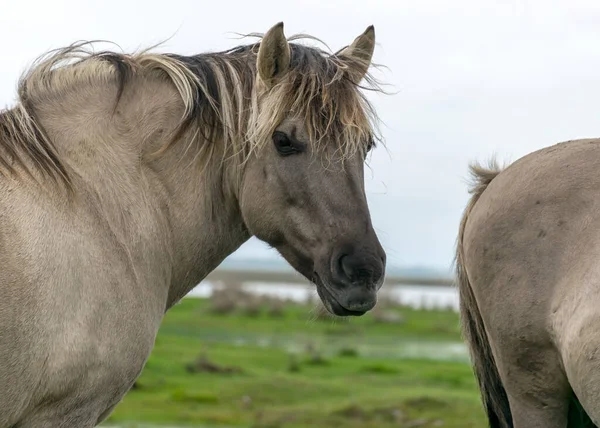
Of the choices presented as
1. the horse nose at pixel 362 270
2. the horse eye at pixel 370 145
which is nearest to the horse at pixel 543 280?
the horse eye at pixel 370 145

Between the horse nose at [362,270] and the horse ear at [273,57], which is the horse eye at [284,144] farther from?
the horse nose at [362,270]

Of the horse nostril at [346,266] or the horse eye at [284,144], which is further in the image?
the horse eye at [284,144]

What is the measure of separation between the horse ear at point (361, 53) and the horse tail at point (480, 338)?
102 cm

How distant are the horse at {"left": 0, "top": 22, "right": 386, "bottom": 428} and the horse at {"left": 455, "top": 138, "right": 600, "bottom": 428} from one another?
873 millimetres

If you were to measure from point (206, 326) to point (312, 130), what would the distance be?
25359mm

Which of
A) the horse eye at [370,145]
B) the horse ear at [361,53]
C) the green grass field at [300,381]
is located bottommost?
the green grass field at [300,381]

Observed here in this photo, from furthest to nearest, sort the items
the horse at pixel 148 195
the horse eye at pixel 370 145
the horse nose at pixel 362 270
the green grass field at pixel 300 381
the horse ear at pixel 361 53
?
the green grass field at pixel 300 381
the horse ear at pixel 361 53
the horse eye at pixel 370 145
the horse nose at pixel 362 270
the horse at pixel 148 195

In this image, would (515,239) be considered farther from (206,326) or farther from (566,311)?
(206,326)

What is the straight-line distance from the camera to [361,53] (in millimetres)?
4984

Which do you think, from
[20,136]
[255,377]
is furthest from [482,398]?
[255,377]

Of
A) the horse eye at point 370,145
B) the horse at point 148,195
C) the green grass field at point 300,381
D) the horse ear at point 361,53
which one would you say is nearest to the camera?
the horse at point 148,195

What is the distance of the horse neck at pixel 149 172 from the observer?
4352mm

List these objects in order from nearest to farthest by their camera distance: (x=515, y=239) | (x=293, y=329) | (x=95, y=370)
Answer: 1. (x=95, y=370)
2. (x=515, y=239)
3. (x=293, y=329)

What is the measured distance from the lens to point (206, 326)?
2920 cm
